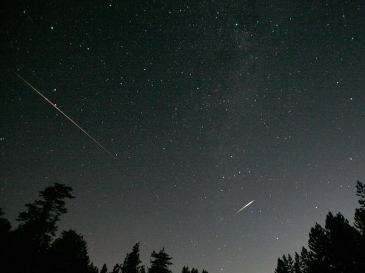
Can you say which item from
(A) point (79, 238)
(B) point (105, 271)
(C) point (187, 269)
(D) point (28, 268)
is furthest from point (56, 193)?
(C) point (187, 269)

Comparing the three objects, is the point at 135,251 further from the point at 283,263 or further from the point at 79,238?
the point at 283,263

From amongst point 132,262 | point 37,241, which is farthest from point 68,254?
point 132,262

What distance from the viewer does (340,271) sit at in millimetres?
23250

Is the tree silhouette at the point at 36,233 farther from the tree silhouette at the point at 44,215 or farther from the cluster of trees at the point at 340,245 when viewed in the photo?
A: the cluster of trees at the point at 340,245

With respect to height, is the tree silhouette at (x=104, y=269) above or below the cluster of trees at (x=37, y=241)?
above

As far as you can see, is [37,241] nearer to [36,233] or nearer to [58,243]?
[36,233]

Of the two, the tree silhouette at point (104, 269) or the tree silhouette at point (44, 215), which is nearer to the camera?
the tree silhouette at point (44, 215)

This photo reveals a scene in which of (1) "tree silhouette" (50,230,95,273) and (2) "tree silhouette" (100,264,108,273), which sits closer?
(1) "tree silhouette" (50,230,95,273)

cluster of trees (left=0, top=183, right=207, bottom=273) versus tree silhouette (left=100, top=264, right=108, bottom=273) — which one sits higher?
tree silhouette (left=100, top=264, right=108, bottom=273)

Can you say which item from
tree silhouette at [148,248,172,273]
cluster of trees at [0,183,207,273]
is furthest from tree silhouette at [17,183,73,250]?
tree silhouette at [148,248,172,273]

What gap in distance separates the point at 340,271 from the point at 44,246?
2432cm

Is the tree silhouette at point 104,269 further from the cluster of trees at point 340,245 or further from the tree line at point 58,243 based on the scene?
the cluster of trees at point 340,245

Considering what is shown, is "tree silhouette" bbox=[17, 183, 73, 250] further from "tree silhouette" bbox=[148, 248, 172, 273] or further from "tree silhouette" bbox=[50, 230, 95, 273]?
"tree silhouette" bbox=[148, 248, 172, 273]

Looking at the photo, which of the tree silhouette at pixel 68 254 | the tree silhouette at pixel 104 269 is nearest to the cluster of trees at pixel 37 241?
the tree silhouette at pixel 68 254
